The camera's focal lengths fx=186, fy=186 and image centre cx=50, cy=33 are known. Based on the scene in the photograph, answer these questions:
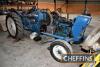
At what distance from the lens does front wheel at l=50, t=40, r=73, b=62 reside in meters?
3.84

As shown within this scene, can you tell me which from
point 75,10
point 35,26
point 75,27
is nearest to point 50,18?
point 35,26

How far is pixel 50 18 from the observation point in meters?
5.46

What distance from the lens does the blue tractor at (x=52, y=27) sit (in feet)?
13.2

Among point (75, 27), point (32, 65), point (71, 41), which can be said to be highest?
point (75, 27)

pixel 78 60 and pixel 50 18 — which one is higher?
pixel 50 18

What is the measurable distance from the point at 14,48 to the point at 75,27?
164 centimetres

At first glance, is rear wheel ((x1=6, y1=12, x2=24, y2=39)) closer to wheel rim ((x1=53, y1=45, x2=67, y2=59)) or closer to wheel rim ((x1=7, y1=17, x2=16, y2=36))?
wheel rim ((x1=7, y1=17, x2=16, y2=36))

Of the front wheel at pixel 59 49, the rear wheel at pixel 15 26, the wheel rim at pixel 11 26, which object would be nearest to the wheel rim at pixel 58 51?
the front wheel at pixel 59 49

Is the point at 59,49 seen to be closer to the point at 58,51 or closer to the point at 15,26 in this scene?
the point at 58,51

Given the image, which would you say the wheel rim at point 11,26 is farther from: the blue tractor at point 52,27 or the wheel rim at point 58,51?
the wheel rim at point 58,51

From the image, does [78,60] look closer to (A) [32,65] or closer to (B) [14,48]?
(A) [32,65]

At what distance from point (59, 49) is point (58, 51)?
52 millimetres

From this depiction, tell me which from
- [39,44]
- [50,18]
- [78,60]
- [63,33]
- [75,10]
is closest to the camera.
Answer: [78,60]

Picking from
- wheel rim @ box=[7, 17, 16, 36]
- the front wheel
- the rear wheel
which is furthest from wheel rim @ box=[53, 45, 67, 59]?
wheel rim @ box=[7, 17, 16, 36]
